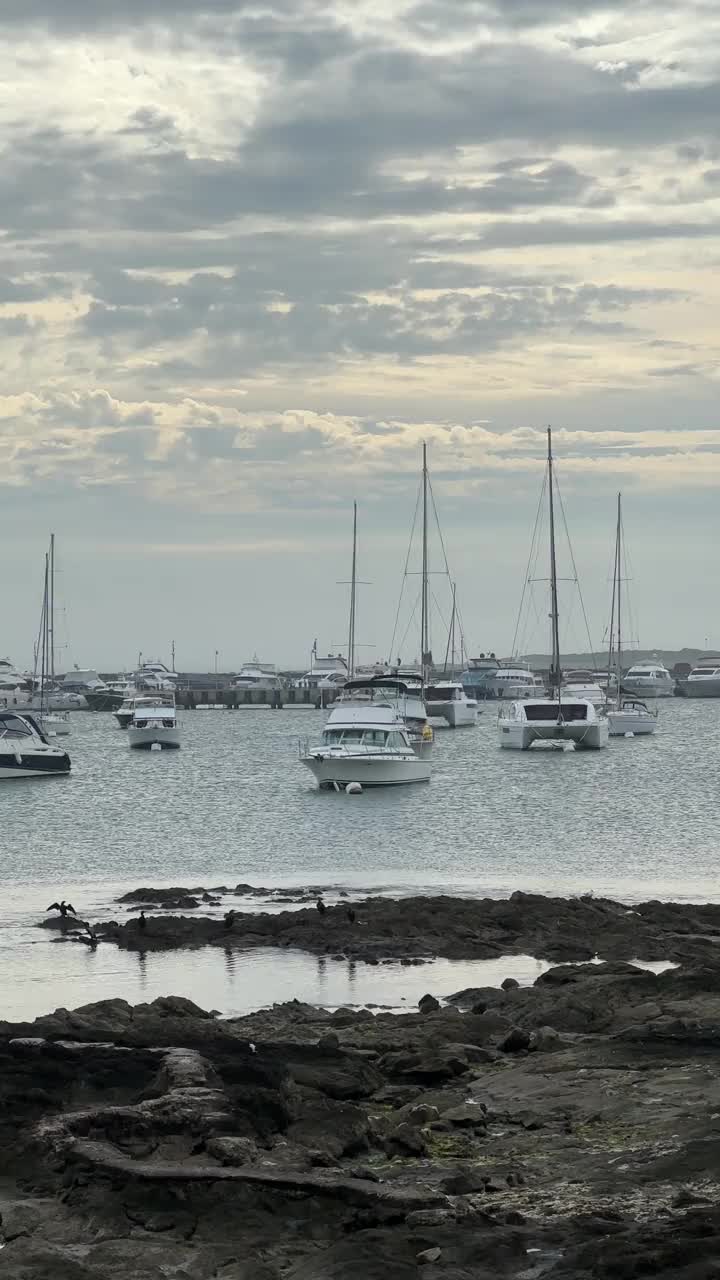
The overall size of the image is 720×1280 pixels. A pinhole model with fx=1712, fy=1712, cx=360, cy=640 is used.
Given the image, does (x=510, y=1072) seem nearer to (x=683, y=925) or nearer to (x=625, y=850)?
(x=683, y=925)

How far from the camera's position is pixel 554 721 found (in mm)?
95750

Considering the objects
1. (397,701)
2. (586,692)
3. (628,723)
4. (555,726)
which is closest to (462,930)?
(397,701)

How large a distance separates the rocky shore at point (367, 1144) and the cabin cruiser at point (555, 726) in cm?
7431

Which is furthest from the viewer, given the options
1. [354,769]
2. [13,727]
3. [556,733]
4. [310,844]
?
[556,733]

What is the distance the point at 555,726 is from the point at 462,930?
66.9 metres

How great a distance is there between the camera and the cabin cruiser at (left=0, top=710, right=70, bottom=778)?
74625mm

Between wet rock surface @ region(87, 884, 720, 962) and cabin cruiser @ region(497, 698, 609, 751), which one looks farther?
cabin cruiser @ region(497, 698, 609, 751)

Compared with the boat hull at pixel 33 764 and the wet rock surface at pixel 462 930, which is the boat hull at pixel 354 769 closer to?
the boat hull at pixel 33 764

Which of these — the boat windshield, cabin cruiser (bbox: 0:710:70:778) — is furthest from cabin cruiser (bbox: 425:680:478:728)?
cabin cruiser (bbox: 0:710:70:778)

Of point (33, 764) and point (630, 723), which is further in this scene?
point (630, 723)

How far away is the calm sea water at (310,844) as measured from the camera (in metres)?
26.0

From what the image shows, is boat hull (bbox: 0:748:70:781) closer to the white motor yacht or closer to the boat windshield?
the boat windshield

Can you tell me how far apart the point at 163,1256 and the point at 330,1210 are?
1401 mm

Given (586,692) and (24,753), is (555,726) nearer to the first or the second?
(586,692)
